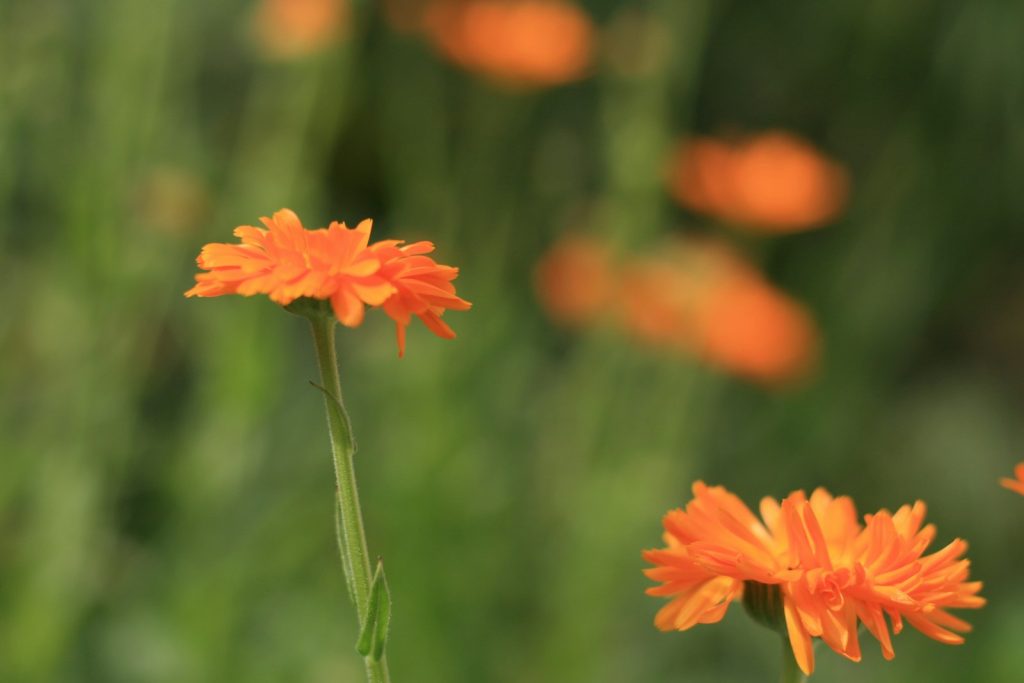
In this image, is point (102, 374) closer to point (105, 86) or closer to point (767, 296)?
point (105, 86)

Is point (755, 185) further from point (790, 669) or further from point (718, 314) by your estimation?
point (790, 669)

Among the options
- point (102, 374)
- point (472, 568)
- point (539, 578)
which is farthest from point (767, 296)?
point (102, 374)

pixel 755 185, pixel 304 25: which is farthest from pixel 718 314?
pixel 304 25

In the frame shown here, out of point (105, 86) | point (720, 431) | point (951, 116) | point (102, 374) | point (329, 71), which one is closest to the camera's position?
point (102, 374)

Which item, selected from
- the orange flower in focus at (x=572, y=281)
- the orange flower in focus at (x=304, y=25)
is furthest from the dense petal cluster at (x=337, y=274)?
the orange flower in focus at (x=572, y=281)

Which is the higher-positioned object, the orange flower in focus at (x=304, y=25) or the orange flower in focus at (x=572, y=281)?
the orange flower in focus at (x=304, y=25)

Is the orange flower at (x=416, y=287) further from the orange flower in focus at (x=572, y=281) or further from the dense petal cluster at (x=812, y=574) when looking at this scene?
the orange flower in focus at (x=572, y=281)

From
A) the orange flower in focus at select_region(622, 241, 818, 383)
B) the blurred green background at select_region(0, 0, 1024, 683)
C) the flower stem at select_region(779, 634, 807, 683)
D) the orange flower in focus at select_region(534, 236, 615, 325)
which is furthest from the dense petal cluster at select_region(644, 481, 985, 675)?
the orange flower in focus at select_region(534, 236, 615, 325)

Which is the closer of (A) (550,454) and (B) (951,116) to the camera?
(A) (550,454)
